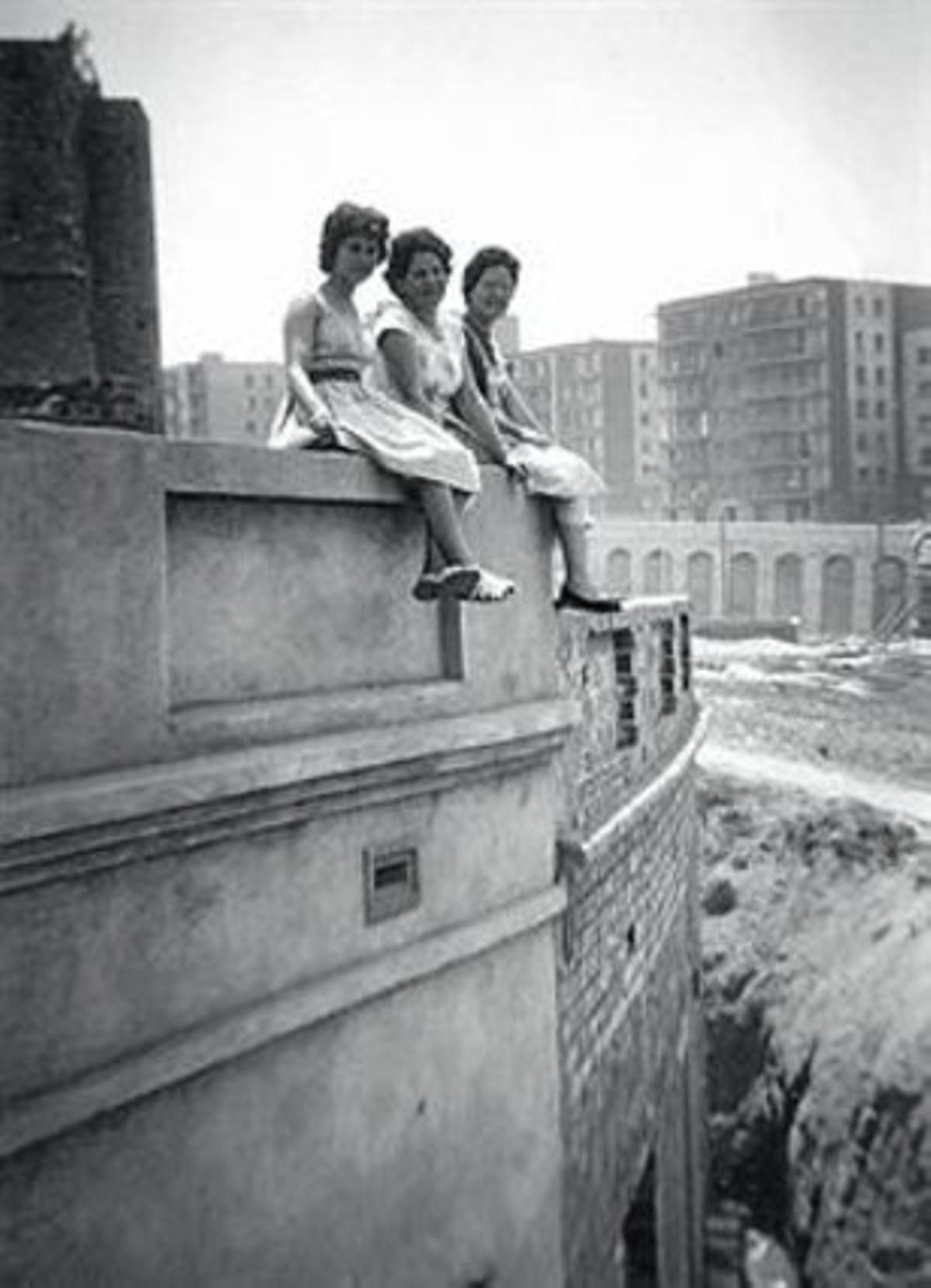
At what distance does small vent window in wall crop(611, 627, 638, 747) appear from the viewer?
800cm

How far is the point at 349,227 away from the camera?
4938mm

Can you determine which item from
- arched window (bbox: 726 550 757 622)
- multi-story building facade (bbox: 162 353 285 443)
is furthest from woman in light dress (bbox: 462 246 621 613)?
multi-story building facade (bbox: 162 353 285 443)

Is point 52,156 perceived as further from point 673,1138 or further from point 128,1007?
point 673,1138

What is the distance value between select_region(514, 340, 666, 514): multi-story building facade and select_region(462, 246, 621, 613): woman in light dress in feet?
224

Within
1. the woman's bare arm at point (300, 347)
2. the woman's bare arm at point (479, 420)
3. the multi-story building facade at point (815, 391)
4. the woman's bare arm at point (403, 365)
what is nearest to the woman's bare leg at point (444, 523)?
the woman's bare arm at point (300, 347)

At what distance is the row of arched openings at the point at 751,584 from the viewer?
57406 mm

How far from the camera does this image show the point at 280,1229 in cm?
438

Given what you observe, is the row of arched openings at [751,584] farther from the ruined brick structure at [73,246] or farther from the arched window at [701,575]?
the ruined brick structure at [73,246]

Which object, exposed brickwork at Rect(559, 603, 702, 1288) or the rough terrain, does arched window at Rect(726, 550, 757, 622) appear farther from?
exposed brickwork at Rect(559, 603, 702, 1288)

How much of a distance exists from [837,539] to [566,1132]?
53802 mm

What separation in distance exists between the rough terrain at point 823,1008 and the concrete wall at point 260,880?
663 centimetres

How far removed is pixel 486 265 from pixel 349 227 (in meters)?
1.21

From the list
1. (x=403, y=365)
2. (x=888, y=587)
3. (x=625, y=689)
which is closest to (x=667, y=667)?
(x=625, y=689)

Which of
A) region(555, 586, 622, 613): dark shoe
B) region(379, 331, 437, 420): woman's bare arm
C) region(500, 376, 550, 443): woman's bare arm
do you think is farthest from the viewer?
region(500, 376, 550, 443): woman's bare arm
